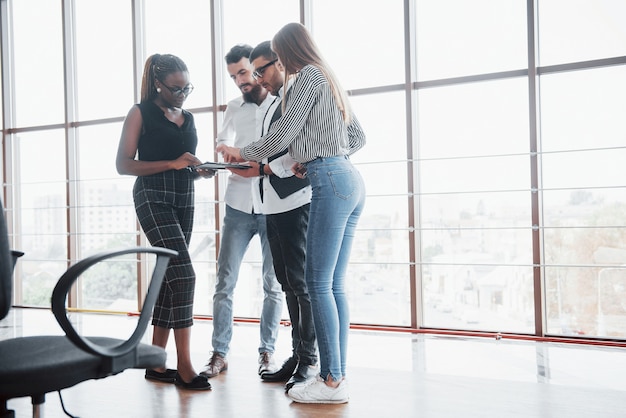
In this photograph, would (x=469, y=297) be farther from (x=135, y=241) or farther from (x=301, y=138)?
(x=135, y=241)

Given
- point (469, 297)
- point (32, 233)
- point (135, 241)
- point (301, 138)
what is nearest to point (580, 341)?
point (469, 297)

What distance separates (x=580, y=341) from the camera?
108 inches

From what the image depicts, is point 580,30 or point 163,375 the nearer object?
point 163,375

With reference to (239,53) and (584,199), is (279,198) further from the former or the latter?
(584,199)

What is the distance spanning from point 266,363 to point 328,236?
76cm

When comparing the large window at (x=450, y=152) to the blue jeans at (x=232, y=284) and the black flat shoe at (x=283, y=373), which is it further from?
the black flat shoe at (x=283, y=373)

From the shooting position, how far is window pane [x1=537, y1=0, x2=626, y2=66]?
2852mm

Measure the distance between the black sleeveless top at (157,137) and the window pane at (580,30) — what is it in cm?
221

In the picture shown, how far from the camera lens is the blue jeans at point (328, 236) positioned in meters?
1.64

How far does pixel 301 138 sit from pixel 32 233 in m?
3.61

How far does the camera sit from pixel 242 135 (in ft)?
7.39

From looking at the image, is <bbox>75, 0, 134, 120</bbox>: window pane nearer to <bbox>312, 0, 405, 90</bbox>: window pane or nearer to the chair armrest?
<bbox>312, 0, 405, 90</bbox>: window pane

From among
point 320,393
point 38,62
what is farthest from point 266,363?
point 38,62

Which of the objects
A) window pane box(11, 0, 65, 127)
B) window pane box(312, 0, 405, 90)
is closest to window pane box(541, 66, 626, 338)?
window pane box(312, 0, 405, 90)
